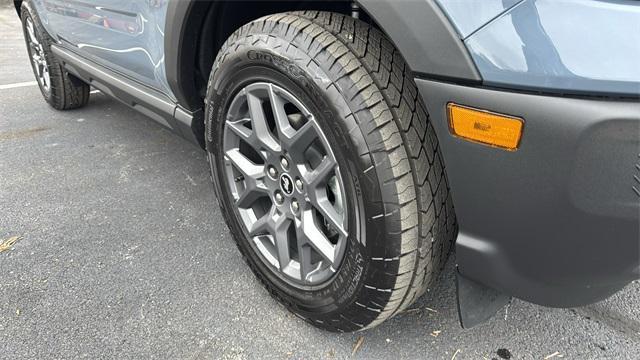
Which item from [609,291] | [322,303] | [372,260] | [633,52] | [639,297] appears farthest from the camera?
[639,297]

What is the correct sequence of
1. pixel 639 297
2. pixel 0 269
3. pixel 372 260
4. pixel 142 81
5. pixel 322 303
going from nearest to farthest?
pixel 372 260 < pixel 322 303 < pixel 639 297 < pixel 0 269 < pixel 142 81

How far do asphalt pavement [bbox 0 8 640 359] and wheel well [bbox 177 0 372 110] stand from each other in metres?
0.74

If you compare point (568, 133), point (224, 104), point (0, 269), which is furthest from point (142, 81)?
point (568, 133)

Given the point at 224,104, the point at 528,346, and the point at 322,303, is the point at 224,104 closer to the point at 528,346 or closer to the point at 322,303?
the point at 322,303

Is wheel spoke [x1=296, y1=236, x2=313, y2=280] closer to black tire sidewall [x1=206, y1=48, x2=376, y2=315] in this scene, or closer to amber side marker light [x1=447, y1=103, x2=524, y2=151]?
black tire sidewall [x1=206, y1=48, x2=376, y2=315]

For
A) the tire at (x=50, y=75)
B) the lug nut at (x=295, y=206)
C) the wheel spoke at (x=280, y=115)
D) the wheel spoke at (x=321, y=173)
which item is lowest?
the tire at (x=50, y=75)

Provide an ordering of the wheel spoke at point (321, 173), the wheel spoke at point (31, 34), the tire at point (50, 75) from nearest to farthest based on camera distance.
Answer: the wheel spoke at point (321, 173) → the tire at point (50, 75) → the wheel spoke at point (31, 34)

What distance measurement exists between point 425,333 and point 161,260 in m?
1.23

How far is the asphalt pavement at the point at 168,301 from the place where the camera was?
5.48 feet

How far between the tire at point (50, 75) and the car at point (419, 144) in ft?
7.51

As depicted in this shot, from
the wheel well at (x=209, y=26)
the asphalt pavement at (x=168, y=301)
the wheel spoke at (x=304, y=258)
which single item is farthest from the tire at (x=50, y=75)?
the wheel spoke at (x=304, y=258)

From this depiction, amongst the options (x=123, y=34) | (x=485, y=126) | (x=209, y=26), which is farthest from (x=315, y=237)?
(x=123, y=34)

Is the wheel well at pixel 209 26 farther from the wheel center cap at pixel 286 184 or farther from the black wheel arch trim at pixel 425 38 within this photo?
the wheel center cap at pixel 286 184

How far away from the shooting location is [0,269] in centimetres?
212
